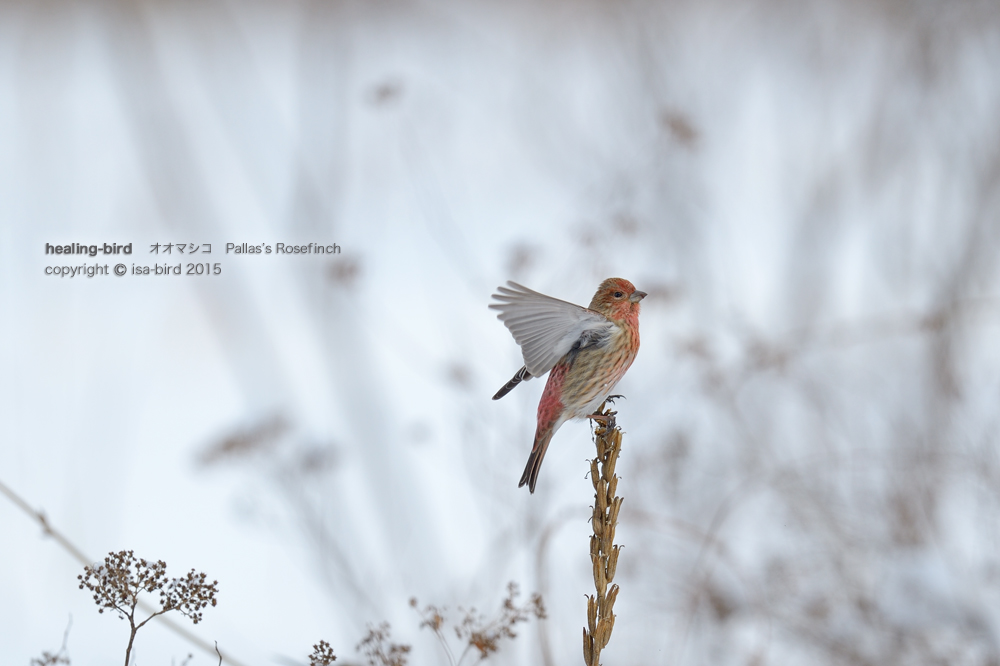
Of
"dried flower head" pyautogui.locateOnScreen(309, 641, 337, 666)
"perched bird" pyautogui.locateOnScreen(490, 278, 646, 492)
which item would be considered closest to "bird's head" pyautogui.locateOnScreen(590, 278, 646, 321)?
"perched bird" pyautogui.locateOnScreen(490, 278, 646, 492)

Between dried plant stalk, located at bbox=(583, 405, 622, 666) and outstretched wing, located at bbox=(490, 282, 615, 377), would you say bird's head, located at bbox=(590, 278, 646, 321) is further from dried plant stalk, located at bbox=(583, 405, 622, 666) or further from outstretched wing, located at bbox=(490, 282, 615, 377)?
dried plant stalk, located at bbox=(583, 405, 622, 666)

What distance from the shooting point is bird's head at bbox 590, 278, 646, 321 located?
2.08 meters

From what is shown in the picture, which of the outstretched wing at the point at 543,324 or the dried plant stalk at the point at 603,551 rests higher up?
the outstretched wing at the point at 543,324

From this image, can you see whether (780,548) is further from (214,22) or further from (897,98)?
(214,22)

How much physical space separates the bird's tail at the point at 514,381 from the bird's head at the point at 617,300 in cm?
38

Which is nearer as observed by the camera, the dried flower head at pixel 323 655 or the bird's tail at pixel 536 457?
the dried flower head at pixel 323 655

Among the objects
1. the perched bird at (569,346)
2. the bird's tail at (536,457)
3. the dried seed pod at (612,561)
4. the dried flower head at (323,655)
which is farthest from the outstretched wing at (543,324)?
the dried flower head at (323,655)

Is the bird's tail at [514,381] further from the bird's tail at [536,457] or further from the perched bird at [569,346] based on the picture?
the bird's tail at [536,457]

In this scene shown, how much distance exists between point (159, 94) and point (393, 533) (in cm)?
232

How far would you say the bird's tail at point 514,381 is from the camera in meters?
1.59

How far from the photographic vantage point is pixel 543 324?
68.7 inches

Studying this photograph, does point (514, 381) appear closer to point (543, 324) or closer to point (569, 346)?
point (543, 324)

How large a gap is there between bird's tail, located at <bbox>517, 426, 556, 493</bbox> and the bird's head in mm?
369

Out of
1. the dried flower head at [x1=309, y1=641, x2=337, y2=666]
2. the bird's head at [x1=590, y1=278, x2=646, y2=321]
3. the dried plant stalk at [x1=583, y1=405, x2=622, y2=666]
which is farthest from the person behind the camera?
the bird's head at [x1=590, y1=278, x2=646, y2=321]
